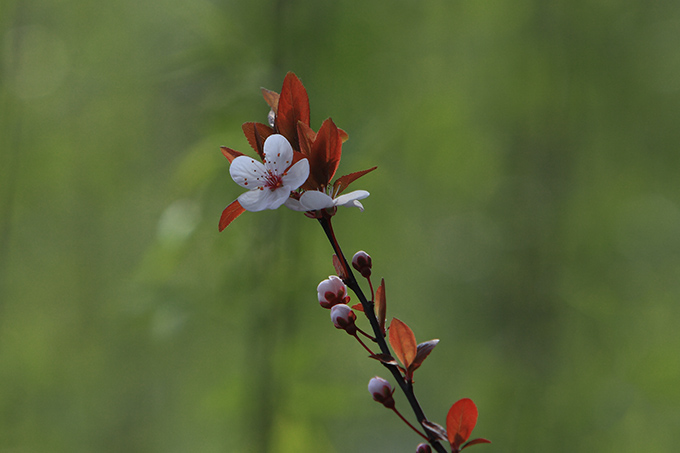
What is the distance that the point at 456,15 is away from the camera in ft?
4.58

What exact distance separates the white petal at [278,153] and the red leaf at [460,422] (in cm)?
13

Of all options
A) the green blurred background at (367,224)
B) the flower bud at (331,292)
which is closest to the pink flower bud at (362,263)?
the flower bud at (331,292)

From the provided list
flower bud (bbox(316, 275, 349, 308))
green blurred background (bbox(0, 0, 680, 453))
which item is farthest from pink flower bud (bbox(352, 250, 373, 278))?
green blurred background (bbox(0, 0, 680, 453))

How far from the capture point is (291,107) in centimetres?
24

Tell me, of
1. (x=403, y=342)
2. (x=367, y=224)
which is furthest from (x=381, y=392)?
(x=367, y=224)

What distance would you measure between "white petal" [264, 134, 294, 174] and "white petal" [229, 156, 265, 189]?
0.03 feet

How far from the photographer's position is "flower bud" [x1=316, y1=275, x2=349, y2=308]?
24 cm

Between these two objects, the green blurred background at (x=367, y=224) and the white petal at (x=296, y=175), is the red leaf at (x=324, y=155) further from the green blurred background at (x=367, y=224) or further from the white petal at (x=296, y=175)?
the green blurred background at (x=367, y=224)

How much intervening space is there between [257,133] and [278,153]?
0.02 m

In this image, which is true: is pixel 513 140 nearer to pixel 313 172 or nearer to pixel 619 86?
pixel 619 86

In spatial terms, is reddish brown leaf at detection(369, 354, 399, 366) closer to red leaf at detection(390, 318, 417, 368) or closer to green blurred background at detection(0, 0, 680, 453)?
red leaf at detection(390, 318, 417, 368)

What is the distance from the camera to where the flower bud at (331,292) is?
0.24m

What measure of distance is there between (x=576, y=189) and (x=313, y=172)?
48.3 inches

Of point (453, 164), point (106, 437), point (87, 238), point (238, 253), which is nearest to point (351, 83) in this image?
point (238, 253)
